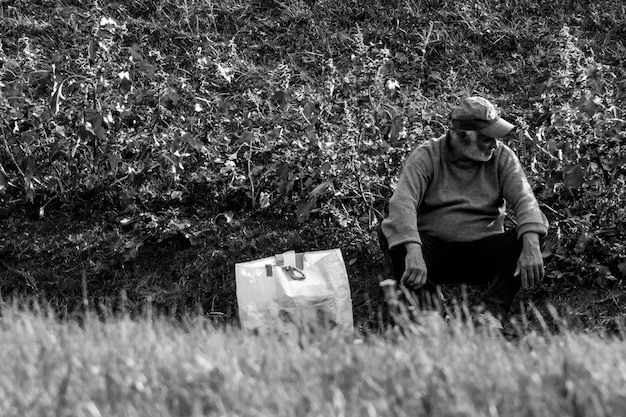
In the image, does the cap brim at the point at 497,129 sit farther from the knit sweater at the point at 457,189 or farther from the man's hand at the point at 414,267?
the man's hand at the point at 414,267

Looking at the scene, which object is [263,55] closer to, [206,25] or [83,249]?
[206,25]

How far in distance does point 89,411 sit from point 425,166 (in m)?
2.60

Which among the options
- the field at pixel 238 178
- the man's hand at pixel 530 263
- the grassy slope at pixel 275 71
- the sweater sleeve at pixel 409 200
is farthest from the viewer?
the grassy slope at pixel 275 71

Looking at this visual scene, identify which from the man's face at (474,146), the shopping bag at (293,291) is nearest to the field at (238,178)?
the shopping bag at (293,291)

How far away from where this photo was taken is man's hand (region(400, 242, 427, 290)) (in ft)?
16.2

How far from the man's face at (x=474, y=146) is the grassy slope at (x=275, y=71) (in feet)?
3.59

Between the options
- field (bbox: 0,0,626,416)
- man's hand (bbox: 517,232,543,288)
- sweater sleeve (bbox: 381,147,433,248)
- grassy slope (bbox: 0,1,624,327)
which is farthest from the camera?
grassy slope (bbox: 0,1,624,327)

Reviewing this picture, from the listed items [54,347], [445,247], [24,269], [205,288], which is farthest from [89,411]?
[24,269]

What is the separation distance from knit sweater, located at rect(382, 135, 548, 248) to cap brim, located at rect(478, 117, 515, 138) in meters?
0.22

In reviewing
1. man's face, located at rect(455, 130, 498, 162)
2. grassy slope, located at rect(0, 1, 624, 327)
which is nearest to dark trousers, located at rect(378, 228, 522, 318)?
man's face, located at rect(455, 130, 498, 162)

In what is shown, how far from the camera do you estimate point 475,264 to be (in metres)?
5.32

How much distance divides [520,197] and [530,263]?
1.24ft

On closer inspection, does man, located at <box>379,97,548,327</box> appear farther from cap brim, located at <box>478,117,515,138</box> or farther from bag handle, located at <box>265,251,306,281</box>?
bag handle, located at <box>265,251,306,281</box>

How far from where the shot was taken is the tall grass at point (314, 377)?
3.03 meters
